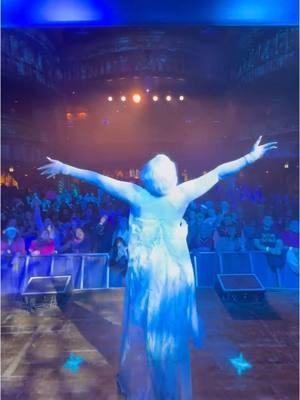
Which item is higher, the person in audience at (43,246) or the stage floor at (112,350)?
the person in audience at (43,246)

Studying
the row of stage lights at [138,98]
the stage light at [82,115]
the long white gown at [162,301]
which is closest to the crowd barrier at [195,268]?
the long white gown at [162,301]

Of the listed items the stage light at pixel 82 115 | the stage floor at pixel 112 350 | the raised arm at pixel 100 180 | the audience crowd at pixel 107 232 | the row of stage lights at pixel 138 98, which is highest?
the row of stage lights at pixel 138 98

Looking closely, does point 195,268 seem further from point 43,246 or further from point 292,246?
point 43,246

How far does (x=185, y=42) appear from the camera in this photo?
35.7ft

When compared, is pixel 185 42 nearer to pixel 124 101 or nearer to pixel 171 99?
pixel 171 99

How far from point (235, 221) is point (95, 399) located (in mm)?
4544

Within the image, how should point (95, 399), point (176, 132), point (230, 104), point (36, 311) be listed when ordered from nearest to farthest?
point (95, 399) → point (36, 311) → point (230, 104) → point (176, 132)

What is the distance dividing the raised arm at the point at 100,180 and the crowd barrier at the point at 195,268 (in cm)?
385

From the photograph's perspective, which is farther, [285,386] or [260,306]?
[260,306]

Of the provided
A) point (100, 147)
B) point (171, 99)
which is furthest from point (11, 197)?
point (171, 99)

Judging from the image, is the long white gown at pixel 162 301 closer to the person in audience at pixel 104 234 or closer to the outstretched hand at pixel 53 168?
the outstretched hand at pixel 53 168

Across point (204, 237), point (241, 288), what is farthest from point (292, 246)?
point (204, 237)

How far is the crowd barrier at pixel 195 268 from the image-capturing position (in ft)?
21.5

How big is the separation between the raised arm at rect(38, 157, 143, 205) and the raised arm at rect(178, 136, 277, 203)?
388mm
